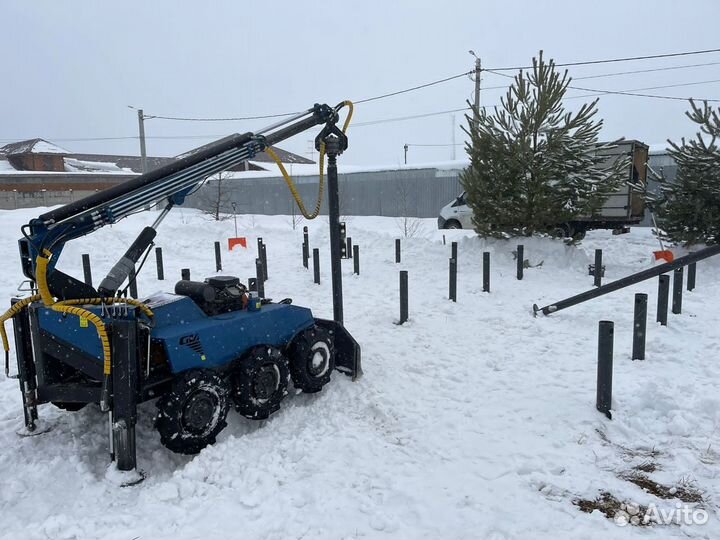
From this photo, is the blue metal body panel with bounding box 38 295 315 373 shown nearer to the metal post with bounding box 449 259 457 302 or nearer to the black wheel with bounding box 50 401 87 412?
the black wheel with bounding box 50 401 87 412

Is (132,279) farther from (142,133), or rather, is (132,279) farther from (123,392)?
(142,133)

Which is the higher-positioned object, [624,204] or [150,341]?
[624,204]

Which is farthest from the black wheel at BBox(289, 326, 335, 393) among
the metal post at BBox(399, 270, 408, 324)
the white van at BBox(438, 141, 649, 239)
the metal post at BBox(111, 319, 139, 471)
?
the white van at BBox(438, 141, 649, 239)

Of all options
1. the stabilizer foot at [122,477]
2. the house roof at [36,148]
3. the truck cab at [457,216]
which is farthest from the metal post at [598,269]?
the house roof at [36,148]

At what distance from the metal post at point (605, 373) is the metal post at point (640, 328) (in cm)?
126

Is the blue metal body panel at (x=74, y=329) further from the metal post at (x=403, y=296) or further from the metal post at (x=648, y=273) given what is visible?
the metal post at (x=648, y=273)

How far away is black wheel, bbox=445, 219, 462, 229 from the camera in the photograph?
1855cm

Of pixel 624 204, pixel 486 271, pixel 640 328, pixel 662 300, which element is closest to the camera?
pixel 640 328

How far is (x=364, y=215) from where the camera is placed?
29.7m

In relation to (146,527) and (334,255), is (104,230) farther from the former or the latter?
(146,527)

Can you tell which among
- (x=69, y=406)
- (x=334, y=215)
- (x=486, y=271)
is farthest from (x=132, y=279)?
(x=486, y=271)

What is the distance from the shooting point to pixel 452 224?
18.7m

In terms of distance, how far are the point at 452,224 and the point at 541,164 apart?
6.61m

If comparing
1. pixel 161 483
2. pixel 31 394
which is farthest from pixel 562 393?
pixel 31 394
